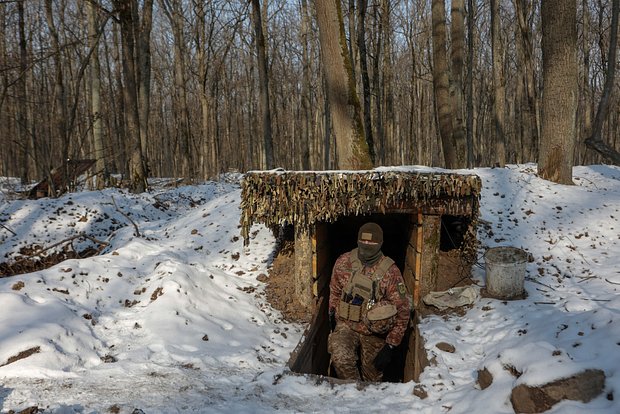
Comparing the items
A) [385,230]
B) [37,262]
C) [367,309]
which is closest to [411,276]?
[367,309]

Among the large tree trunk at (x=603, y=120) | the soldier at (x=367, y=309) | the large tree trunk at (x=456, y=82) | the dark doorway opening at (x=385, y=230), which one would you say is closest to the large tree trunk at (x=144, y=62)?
the dark doorway opening at (x=385, y=230)

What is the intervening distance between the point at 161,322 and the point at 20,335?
1.38 metres

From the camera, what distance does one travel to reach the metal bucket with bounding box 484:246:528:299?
196 inches

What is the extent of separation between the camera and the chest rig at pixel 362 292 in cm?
475

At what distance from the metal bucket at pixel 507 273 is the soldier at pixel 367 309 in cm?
134

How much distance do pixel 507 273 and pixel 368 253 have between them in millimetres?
1912

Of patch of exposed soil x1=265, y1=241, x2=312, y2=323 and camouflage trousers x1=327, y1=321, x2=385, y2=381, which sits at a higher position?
patch of exposed soil x1=265, y1=241, x2=312, y2=323

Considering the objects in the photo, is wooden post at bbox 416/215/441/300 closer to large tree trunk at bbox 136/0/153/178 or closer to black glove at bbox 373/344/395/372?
black glove at bbox 373/344/395/372

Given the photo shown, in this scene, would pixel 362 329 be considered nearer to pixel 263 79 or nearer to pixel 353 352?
pixel 353 352

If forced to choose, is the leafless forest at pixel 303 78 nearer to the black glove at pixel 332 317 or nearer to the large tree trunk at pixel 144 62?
the large tree trunk at pixel 144 62

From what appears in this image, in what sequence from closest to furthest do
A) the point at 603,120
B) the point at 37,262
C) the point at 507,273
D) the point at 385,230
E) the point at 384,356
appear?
the point at 384,356 < the point at 507,273 < the point at 37,262 < the point at 385,230 < the point at 603,120

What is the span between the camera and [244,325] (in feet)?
17.0

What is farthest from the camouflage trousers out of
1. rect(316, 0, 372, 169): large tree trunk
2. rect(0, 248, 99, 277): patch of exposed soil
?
rect(0, 248, 99, 277): patch of exposed soil

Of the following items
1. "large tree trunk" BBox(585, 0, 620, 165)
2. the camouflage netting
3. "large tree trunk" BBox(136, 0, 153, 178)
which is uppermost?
"large tree trunk" BBox(136, 0, 153, 178)
